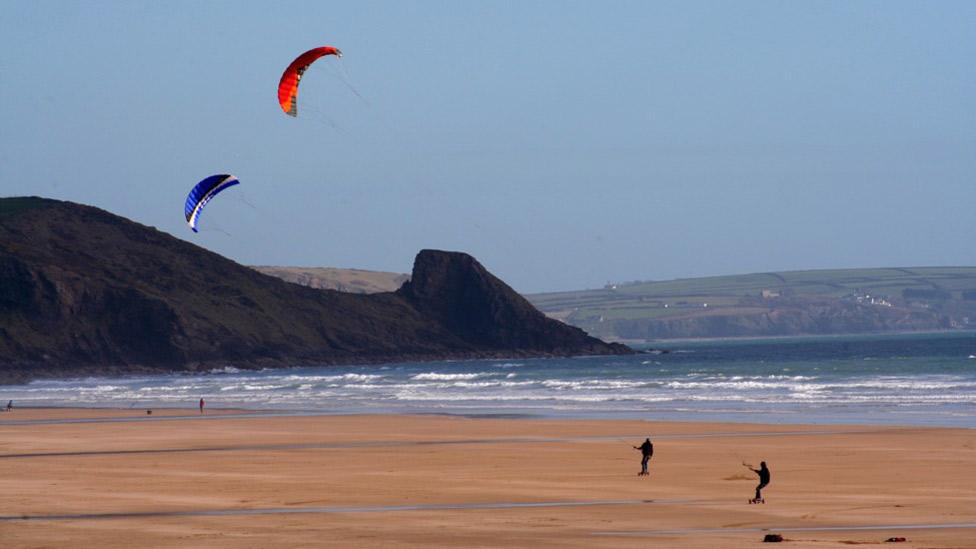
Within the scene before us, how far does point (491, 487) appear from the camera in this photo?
2016 centimetres

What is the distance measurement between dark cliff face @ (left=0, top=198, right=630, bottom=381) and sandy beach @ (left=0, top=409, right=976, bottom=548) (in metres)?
68.9

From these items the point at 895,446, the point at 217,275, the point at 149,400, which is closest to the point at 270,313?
the point at 217,275

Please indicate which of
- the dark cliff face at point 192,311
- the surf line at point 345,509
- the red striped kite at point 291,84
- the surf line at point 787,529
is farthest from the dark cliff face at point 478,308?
the surf line at point 787,529

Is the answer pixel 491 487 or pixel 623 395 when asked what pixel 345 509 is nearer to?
pixel 491 487

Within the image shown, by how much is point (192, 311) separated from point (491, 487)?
304 ft

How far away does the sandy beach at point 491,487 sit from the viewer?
15.3 metres

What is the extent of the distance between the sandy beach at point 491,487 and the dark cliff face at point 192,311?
68.9 m

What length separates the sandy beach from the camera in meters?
15.3

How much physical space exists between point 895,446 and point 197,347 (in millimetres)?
84516

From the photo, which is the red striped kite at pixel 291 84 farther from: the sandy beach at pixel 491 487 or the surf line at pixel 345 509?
the surf line at pixel 345 509

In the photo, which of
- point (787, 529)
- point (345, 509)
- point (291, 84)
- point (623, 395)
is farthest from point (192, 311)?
point (787, 529)

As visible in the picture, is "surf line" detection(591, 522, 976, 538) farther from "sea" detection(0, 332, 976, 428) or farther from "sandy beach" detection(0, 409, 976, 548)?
"sea" detection(0, 332, 976, 428)

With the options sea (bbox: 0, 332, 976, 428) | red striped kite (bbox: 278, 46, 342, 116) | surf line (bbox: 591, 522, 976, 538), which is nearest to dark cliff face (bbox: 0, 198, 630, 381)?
sea (bbox: 0, 332, 976, 428)

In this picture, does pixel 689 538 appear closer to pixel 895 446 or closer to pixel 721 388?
pixel 895 446
